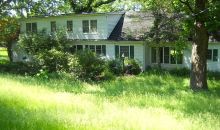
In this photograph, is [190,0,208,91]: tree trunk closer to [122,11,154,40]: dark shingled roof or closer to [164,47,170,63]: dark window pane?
[164,47,170,63]: dark window pane

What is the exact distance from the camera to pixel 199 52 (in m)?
26.5

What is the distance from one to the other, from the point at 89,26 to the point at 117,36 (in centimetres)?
351

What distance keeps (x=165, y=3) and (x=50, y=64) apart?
36.0 ft

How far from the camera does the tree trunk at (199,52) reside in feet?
85.5

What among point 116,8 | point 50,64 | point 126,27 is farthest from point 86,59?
point 116,8

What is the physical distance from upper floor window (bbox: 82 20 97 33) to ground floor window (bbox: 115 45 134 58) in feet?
10.9

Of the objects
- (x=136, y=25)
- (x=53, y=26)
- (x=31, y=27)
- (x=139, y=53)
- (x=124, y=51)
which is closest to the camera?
(x=139, y=53)

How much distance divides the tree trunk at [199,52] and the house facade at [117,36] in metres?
9.69

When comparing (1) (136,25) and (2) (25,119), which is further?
(1) (136,25)

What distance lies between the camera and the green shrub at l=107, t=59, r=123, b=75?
37000 millimetres

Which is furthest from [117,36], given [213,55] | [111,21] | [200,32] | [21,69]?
[200,32]

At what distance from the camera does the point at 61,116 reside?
11.5 meters

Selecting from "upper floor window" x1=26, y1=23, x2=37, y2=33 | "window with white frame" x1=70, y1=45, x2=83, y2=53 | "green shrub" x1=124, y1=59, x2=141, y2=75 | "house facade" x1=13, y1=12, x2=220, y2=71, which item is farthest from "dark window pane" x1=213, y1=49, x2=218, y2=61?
"upper floor window" x1=26, y1=23, x2=37, y2=33

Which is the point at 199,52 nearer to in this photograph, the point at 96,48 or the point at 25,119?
the point at 96,48
